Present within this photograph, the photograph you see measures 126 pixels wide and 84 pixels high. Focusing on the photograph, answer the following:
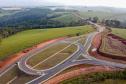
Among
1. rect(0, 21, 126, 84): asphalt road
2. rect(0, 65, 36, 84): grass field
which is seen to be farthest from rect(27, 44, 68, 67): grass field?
rect(0, 65, 36, 84): grass field

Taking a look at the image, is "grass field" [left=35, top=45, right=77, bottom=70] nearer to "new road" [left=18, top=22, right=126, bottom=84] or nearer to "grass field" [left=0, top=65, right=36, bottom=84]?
"new road" [left=18, top=22, right=126, bottom=84]

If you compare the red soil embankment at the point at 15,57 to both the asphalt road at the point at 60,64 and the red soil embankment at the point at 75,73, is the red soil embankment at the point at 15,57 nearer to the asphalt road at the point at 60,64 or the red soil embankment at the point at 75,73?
the asphalt road at the point at 60,64

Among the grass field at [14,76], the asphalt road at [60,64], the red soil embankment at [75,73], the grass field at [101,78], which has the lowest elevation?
the grass field at [14,76]

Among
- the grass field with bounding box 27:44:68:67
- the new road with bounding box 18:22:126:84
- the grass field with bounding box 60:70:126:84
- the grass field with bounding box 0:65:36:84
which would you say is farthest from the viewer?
the grass field with bounding box 27:44:68:67

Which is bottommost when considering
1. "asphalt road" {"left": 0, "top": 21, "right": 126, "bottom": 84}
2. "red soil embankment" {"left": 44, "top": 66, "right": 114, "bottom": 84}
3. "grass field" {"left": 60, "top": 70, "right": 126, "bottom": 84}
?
"asphalt road" {"left": 0, "top": 21, "right": 126, "bottom": 84}

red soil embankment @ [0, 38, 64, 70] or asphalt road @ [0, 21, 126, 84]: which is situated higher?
asphalt road @ [0, 21, 126, 84]

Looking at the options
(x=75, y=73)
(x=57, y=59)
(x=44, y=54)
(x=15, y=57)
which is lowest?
(x=15, y=57)

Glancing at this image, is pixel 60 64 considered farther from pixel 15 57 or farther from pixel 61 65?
pixel 15 57

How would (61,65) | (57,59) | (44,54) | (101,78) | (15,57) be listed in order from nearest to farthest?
1. (101,78)
2. (61,65)
3. (57,59)
4. (15,57)
5. (44,54)

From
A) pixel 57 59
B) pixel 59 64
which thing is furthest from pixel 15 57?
pixel 59 64

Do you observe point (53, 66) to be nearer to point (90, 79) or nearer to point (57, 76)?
point (57, 76)

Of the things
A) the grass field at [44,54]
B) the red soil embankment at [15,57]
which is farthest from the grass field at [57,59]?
the red soil embankment at [15,57]
